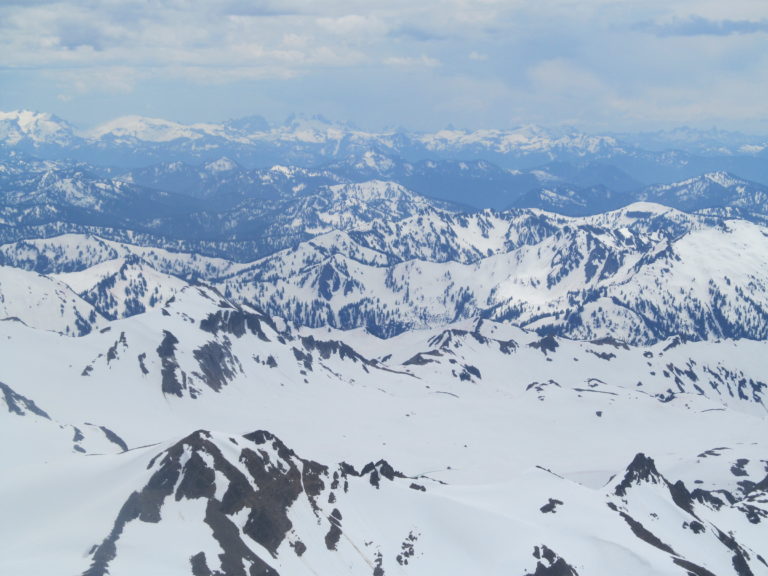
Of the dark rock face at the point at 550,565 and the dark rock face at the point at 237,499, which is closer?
the dark rock face at the point at 237,499

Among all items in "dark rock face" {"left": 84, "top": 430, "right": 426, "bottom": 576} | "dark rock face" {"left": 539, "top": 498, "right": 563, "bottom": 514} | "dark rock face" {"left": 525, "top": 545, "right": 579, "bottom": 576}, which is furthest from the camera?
"dark rock face" {"left": 539, "top": 498, "right": 563, "bottom": 514}

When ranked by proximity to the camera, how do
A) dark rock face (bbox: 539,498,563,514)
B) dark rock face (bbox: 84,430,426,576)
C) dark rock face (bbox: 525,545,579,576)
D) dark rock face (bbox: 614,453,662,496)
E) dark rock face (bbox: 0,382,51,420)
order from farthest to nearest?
dark rock face (bbox: 0,382,51,420) < dark rock face (bbox: 614,453,662,496) < dark rock face (bbox: 539,498,563,514) < dark rock face (bbox: 525,545,579,576) < dark rock face (bbox: 84,430,426,576)

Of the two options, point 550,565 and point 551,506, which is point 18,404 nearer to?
point 551,506

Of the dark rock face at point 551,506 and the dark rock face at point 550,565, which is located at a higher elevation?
the dark rock face at point 550,565

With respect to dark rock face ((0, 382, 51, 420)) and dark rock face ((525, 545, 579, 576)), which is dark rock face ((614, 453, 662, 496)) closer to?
dark rock face ((525, 545, 579, 576))

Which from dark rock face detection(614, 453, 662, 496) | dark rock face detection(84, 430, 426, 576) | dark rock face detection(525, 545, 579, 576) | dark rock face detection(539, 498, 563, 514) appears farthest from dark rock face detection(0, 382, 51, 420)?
dark rock face detection(614, 453, 662, 496)

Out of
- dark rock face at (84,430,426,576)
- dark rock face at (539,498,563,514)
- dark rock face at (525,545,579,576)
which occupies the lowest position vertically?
dark rock face at (539,498,563,514)

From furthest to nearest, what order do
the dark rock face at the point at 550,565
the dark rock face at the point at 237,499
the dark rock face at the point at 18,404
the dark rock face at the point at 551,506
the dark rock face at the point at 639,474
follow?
the dark rock face at the point at 18,404 → the dark rock face at the point at 639,474 → the dark rock face at the point at 551,506 → the dark rock face at the point at 550,565 → the dark rock face at the point at 237,499

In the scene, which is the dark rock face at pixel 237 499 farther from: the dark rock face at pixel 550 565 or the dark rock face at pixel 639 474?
the dark rock face at pixel 639 474

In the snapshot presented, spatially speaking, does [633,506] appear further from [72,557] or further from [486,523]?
[72,557]

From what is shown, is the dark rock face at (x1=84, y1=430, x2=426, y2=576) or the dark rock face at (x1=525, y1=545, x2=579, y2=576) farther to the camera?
the dark rock face at (x1=525, y1=545, x2=579, y2=576)

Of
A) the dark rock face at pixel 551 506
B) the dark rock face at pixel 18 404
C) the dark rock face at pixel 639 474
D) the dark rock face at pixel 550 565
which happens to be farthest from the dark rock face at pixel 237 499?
the dark rock face at pixel 18 404
